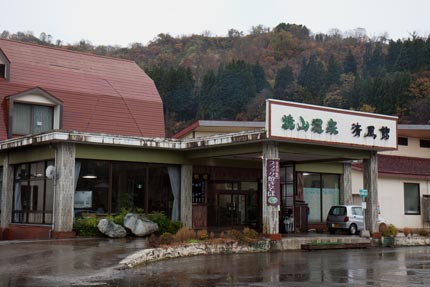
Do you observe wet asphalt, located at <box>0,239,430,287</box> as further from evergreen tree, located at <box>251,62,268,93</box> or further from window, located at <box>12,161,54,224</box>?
evergreen tree, located at <box>251,62,268,93</box>

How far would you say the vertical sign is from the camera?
71.1 feet

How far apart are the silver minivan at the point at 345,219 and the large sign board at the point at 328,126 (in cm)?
563

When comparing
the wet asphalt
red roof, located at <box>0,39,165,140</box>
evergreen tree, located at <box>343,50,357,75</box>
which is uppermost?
evergreen tree, located at <box>343,50,357,75</box>

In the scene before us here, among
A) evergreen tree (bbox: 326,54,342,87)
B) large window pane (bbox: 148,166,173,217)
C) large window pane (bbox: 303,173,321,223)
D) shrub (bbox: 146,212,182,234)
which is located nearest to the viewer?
shrub (bbox: 146,212,182,234)

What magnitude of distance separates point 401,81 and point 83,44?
5520 centimetres

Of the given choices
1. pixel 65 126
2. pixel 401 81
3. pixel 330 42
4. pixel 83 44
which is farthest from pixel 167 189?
pixel 330 42

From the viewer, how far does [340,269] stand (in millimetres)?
15781

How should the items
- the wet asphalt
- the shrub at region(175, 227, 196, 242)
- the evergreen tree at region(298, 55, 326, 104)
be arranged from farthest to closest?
the evergreen tree at region(298, 55, 326, 104), the shrub at region(175, 227, 196, 242), the wet asphalt

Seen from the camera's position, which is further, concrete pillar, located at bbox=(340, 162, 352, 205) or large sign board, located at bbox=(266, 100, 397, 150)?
concrete pillar, located at bbox=(340, 162, 352, 205)

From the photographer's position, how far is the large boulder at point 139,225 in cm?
2375

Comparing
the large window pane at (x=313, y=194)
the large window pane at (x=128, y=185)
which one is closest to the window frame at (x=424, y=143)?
the large window pane at (x=313, y=194)

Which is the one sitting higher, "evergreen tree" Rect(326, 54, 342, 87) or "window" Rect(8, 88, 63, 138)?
"evergreen tree" Rect(326, 54, 342, 87)

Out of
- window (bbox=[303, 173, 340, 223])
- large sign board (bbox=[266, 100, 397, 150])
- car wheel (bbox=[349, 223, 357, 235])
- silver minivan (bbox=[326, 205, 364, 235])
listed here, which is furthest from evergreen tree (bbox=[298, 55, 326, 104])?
large sign board (bbox=[266, 100, 397, 150])

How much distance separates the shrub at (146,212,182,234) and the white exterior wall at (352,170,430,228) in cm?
1256
